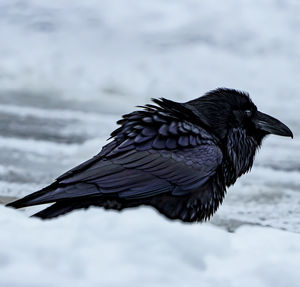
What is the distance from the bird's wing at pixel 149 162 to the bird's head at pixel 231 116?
254mm

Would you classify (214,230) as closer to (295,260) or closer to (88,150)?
(295,260)

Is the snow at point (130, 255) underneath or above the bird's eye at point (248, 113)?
underneath

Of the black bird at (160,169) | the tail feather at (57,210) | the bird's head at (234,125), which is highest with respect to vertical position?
the bird's head at (234,125)

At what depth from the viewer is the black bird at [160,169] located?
188 inches

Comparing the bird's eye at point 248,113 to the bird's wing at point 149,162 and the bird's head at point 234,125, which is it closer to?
the bird's head at point 234,125

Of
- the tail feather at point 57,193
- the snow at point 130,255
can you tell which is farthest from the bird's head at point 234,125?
the snow at point 130,255

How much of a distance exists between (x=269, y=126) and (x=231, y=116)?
0.39 m

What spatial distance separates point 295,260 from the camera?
11.6ft

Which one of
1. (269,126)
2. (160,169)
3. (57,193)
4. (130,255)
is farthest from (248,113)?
(130,255)

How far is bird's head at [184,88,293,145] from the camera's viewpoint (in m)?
5.52

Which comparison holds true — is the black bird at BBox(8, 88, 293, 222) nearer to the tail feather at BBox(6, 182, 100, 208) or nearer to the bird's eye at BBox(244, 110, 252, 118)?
the tail feather at BBox(6, 182, 100, 208)

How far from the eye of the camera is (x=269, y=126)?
5.93 meters

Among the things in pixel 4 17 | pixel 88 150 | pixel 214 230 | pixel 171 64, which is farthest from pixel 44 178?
pixel 4 17

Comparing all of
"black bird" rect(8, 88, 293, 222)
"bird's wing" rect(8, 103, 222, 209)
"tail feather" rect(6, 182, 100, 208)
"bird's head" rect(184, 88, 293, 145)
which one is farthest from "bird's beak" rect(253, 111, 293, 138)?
"tail feather" rect(6, 182, 100, 208)
